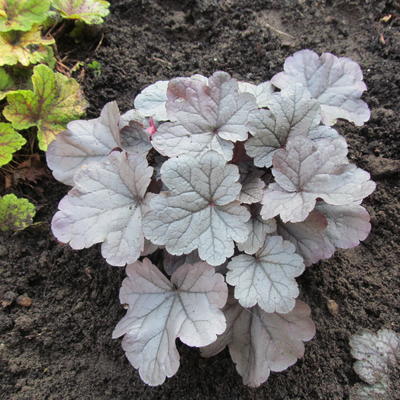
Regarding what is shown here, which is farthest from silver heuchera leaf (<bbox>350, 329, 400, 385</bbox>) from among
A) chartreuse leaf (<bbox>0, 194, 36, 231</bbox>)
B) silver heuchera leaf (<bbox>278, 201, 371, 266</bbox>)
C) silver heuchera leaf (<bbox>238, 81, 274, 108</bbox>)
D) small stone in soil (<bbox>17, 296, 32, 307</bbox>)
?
chartreuse leaf (<bbox>0, 194, 36, 231</bbox>)

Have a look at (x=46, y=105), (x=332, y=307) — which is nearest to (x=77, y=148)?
(x=46, y=105)

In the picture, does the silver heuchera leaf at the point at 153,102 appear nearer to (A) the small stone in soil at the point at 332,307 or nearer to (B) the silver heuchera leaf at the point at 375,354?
(A) the small stone in soil at the point at 332,307

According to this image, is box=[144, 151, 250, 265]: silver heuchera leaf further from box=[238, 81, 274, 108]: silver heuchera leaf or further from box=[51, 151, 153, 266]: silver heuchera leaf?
box=[238, 81, 274, 108]: silver heuchera leaf

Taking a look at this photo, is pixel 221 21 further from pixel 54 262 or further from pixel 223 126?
pixel 54 262

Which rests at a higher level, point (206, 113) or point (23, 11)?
point (206, 113)

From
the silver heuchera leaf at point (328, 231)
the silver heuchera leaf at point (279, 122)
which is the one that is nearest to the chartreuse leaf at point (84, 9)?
the silver heuchera leaf at point (279, 122)

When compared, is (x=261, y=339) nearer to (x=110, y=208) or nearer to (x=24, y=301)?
(x=110, y=208)

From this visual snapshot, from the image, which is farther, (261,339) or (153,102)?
(153,102)
